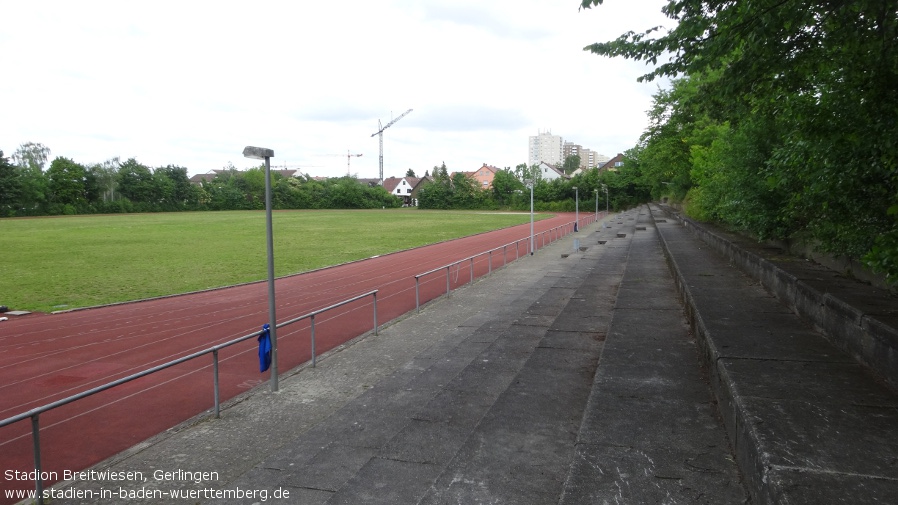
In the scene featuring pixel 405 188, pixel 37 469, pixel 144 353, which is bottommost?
pixel 144 353

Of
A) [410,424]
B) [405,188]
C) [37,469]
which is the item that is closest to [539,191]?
[405,188]

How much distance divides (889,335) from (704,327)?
243 cm

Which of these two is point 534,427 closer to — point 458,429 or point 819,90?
point 458,429

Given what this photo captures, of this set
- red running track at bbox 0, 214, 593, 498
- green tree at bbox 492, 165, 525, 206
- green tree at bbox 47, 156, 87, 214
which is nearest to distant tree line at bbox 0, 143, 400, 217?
green tree at bbox 47, 156, 87, 214

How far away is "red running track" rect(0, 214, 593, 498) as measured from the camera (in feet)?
21.5

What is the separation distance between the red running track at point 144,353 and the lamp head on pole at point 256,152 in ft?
11.3

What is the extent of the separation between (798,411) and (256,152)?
21.0 feet

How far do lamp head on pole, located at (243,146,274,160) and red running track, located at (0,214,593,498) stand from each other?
3.44 m

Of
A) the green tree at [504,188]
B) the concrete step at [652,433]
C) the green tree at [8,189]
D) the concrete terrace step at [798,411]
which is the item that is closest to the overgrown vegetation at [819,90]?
the concrete terrace step at [798,411]

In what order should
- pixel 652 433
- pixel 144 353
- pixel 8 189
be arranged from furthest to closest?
pixel 8 189
pixel 144 353
pixel 652 433

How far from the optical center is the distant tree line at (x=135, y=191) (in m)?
69.6

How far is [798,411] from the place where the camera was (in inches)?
Result: 171

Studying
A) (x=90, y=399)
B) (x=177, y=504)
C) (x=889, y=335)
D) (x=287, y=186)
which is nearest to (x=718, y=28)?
(x=889, y=335)

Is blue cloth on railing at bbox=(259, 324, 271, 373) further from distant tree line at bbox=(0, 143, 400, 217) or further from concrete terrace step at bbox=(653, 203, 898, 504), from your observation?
distant tree line at bbox=(0, 143, 400, 217)
